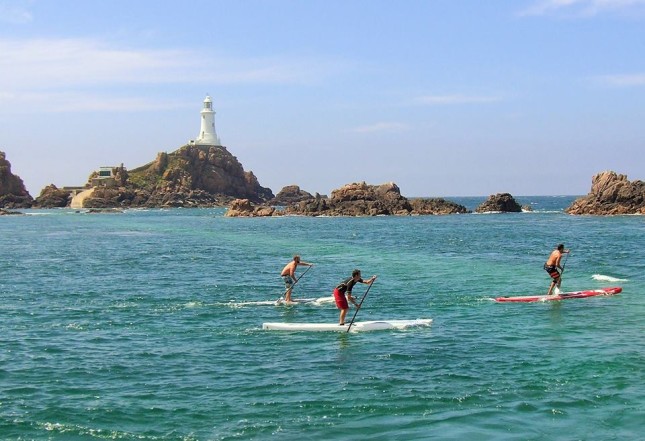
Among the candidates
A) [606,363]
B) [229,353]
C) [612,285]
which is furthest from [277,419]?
[612,285]

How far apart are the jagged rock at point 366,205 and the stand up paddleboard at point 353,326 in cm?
10816

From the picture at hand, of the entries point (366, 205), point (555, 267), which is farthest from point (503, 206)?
point (555, 267)

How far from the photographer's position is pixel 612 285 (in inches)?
1361

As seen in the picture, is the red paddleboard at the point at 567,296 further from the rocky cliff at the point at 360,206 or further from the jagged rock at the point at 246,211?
the jagged rock at the point at 246,211

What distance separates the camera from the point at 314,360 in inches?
770

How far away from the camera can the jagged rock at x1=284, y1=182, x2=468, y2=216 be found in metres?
134

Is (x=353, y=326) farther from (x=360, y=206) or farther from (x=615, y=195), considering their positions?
(x=360, y=206)

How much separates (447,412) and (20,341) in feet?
44.4

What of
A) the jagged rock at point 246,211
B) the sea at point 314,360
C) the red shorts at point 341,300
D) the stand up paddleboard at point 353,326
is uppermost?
the jagged rock at point 246,211

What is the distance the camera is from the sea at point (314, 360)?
14.4 meters

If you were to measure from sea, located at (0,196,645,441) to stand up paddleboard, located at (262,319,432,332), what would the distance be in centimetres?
34

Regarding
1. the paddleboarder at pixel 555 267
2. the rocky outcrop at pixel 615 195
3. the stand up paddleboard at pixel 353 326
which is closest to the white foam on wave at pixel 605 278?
the paddleboarder at pixel 555 267

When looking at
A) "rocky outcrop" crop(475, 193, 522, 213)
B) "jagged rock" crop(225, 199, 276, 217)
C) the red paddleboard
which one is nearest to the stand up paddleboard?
the red paddleboard

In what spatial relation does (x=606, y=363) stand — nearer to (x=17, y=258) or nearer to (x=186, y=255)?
(x=186, y=255)
